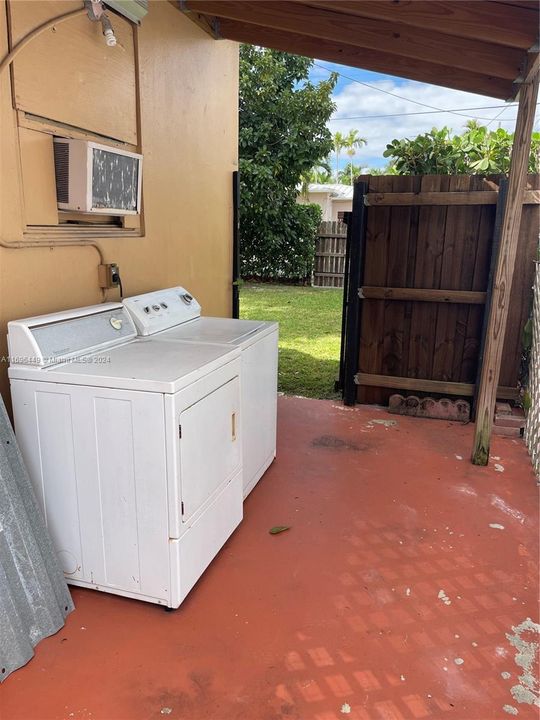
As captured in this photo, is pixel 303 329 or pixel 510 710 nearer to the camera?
pixel 510 710

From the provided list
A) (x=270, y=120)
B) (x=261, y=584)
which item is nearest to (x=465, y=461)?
(x=261, y=584)

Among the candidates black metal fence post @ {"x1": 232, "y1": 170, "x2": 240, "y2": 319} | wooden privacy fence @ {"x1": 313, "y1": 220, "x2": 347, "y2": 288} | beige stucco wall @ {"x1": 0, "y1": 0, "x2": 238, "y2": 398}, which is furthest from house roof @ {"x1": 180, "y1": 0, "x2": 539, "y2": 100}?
wooden privacy fence @ {"x1": 313, "y1": 220, "x2": 347, "y2": 288}

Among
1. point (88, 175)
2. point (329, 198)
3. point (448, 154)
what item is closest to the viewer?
point (88, 175)

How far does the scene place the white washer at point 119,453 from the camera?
1863 millimetres

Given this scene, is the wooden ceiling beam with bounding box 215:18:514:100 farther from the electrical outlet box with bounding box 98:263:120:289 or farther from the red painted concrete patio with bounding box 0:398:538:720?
the red painted concrete patio with bounding box 0:398:538:720

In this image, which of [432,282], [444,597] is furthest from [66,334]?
[432,282]

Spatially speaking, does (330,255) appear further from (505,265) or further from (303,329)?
(505,265)

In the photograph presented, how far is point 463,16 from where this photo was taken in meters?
2.35

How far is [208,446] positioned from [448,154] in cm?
377

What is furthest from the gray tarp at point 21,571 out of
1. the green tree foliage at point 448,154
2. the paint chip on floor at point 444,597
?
the green tree foliage at point 448,154

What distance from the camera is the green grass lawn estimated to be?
17.0 ft

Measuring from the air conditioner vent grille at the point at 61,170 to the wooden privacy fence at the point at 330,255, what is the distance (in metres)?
8.99

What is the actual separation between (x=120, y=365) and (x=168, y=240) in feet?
5.62

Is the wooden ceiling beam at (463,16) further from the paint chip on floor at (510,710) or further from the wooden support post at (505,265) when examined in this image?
the paint chip on floor at (510,710)
